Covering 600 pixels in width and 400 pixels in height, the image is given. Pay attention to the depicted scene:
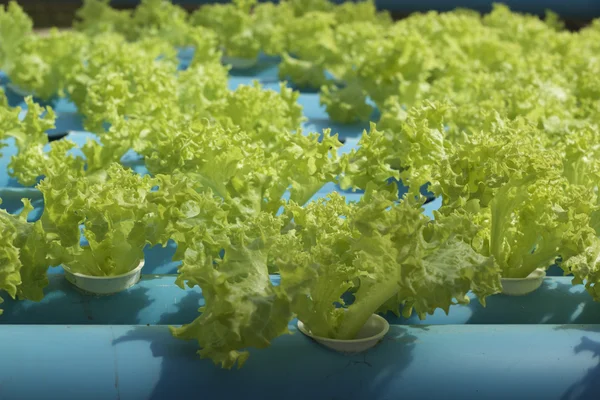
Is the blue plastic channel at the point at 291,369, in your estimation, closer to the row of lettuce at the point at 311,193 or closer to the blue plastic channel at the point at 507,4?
the row of lettuce at the point at 311,193

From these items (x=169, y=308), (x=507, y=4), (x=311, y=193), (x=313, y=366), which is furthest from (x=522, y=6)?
(x=313, y=366)

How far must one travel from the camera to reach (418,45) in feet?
14.8

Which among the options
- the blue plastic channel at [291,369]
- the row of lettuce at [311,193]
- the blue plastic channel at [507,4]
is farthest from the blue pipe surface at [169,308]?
the blue plastic channel at [507,4]

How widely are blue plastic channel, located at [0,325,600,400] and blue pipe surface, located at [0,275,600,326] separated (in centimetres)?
23

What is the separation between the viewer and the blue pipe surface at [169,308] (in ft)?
7.71

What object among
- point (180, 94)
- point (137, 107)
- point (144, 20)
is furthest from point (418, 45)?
point (144, 20)

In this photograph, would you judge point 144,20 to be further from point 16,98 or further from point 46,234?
point 46,234

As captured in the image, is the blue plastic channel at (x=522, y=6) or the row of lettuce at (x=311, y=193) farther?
the blue plastic channel at (x=522, y=6)

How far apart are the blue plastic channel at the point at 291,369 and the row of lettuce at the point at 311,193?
0.09 meters

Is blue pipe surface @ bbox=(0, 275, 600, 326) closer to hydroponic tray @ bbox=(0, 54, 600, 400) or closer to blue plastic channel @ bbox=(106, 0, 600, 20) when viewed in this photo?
hydroponic tray @ bbox=(0, 54, 600, 400)

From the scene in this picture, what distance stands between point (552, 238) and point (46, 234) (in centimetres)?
146

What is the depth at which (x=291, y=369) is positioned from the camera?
1996 millimetres

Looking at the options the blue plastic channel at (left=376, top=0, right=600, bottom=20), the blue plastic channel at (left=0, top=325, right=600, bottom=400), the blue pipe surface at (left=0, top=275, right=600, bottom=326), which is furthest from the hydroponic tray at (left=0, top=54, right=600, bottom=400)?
the blue plastic channel at (left=376, top=0, right=600, bottom=20)

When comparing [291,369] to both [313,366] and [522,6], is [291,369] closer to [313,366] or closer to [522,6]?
[313,366]
